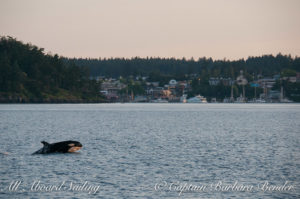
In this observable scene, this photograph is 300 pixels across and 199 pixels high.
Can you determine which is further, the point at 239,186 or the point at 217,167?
the point at 217,167

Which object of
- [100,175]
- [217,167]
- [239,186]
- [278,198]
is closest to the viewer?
[278,198]

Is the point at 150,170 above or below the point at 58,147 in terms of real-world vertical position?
below

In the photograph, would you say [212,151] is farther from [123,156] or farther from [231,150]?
[123,156]

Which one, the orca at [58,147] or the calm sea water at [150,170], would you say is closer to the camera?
the calm sea water at [150,170]

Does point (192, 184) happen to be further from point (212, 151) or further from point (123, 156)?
point (212, 151)

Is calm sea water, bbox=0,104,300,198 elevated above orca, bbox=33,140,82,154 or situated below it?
below

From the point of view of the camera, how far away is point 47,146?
160ft

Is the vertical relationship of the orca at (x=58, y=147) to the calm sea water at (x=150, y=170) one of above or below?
above

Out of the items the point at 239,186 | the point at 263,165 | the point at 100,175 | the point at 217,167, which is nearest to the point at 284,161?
the point at 263,165

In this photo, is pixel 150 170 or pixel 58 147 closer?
pixel 150 170

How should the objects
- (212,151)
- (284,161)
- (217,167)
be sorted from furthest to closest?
(212,151)
(284,161)
(217,167)

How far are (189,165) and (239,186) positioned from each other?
9468 millimetres

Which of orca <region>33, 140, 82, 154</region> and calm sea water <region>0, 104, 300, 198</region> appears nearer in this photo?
calm sea water <region>0, 104, 300, 198</region>

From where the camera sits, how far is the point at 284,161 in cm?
4562
